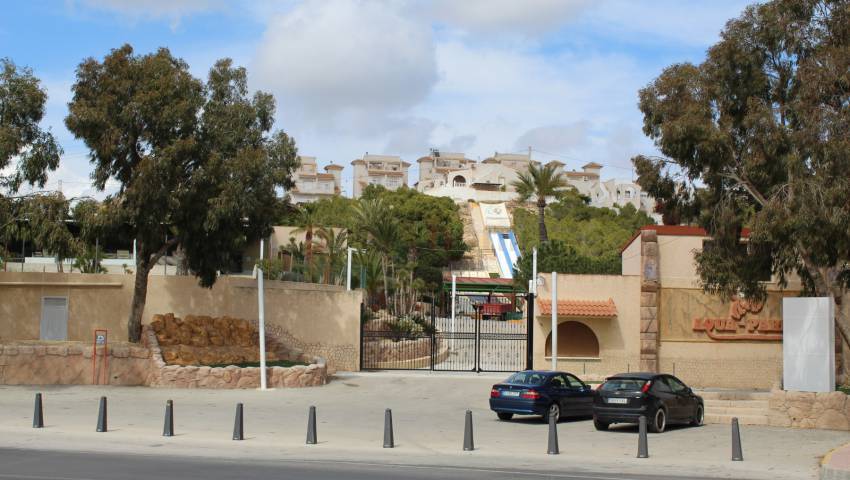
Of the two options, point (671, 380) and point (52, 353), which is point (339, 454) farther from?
point (52, 353)

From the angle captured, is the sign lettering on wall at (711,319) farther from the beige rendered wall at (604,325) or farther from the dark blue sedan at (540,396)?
the dark blue sedan at (540,396)

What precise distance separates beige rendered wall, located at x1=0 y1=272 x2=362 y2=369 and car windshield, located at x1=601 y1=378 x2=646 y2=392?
14493mm

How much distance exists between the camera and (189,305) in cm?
3212

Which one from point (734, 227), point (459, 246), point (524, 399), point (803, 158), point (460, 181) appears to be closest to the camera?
point (524, 399)

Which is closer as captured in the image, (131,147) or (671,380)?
(671,380)

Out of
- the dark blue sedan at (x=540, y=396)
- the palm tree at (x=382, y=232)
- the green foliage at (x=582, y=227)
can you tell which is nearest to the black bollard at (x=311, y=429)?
the dark blue sedan at (x=540, y=396)

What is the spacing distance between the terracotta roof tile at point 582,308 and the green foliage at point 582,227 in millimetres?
43135

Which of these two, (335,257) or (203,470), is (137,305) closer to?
(203,470)

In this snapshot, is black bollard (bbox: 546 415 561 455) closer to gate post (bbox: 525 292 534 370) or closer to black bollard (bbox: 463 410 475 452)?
black bollard (bbox: 463 410 475 452)

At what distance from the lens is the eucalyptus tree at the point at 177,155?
27125 mm

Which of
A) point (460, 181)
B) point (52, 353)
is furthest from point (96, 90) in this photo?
point (460, 181)

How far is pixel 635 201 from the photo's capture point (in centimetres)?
17312

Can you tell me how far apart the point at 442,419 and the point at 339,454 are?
281 inches

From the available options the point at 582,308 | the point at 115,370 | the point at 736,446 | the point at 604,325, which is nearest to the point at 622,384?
the point at 736,446
